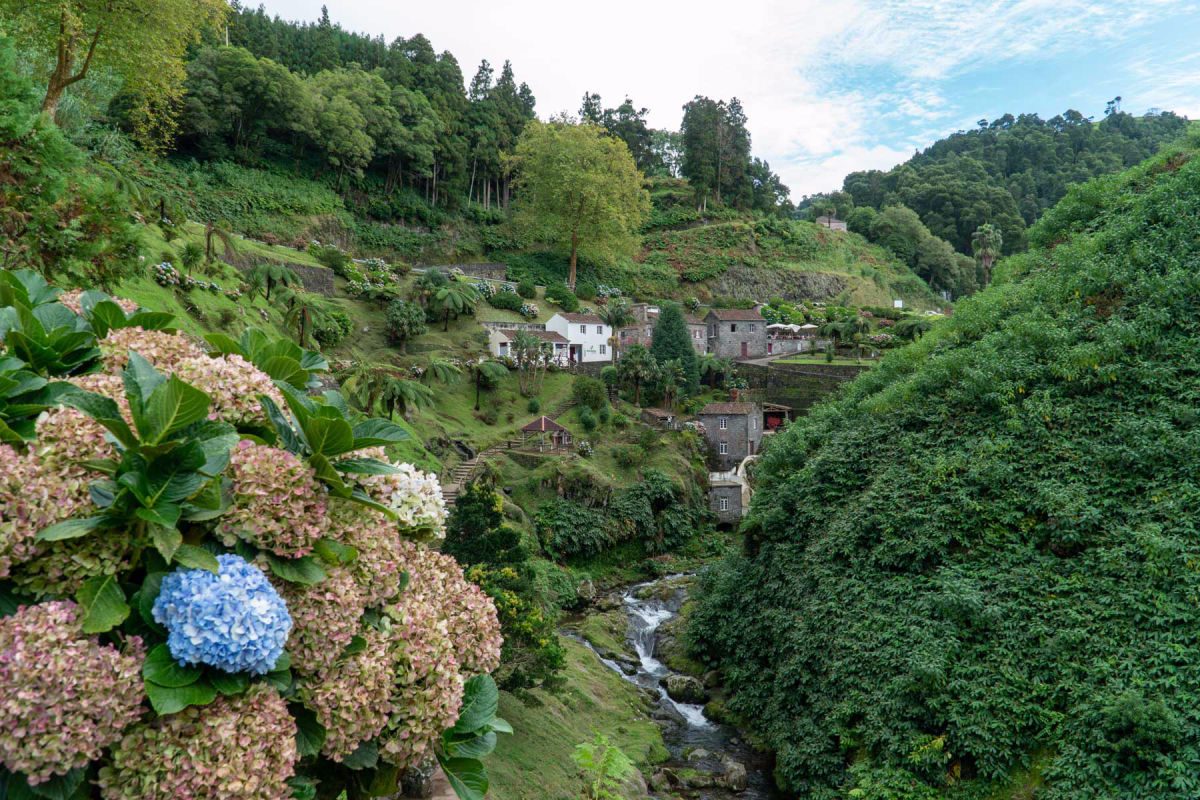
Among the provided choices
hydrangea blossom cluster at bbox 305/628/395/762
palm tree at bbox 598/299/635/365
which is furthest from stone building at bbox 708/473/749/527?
hydrangea blossom cluster at bbox 305/628/395/762

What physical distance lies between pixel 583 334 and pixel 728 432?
14491mm

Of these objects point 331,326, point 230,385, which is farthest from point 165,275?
point 230,385

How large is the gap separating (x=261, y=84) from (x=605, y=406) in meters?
36.3

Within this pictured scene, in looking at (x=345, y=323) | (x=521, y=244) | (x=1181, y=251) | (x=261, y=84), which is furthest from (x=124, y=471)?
(x=521, y=244)

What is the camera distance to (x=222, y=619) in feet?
7.63

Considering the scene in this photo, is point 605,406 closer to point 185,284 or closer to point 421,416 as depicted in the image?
point 421,416

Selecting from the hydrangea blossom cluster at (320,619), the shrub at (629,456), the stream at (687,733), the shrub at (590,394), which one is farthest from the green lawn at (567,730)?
the shrub at (590,394)

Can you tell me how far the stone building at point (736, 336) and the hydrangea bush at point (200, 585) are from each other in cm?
5302

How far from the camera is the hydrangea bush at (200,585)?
2250mm

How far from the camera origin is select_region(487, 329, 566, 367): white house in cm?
4384

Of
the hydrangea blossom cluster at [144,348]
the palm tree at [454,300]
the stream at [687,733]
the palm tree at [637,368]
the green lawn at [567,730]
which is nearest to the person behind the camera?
the hydrangea blossom cluster at [144,348]

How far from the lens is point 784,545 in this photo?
796 inches

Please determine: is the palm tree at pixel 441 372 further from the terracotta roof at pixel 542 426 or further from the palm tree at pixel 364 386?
the palm tree at pixel 364 386

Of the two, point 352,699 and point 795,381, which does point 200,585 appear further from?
point 795,381
